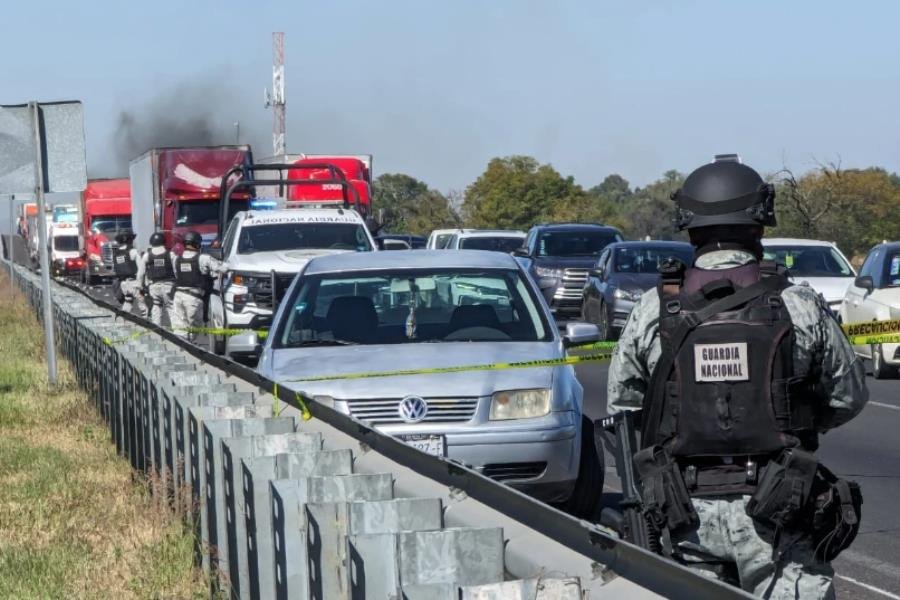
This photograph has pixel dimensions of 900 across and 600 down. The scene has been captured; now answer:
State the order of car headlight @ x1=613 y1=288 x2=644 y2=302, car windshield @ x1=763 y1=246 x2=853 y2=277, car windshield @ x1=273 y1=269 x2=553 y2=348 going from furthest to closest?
car headlight @ x1=613 y1=288 x2=644 y2=302 < car windshield @ x1=763 y1=246 x2=853 y2=277 < car windshield @ x1=273 y1=269 x2=553 y2=348

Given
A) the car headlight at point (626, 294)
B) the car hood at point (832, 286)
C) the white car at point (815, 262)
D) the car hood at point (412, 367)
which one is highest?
the car hood at point (412, 367)

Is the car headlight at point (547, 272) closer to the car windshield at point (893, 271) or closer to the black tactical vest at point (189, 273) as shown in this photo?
the black tactical vest at point (189, 273)

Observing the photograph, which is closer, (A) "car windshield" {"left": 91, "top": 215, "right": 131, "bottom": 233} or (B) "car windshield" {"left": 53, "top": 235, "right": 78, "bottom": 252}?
(A) "car windshield" {"left": 91, "top": 215, "right": 131, "bottom": 233}

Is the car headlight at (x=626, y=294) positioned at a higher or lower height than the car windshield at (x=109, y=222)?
higher

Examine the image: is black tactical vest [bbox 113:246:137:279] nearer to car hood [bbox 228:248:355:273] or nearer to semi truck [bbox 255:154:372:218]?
semi truck [bbox 255:154:372:218]

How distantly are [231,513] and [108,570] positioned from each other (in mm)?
2125

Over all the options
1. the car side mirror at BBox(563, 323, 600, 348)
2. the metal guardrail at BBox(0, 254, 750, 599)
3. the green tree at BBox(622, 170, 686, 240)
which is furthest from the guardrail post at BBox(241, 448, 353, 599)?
the green tree at BBox(622, 170, 686, 240)

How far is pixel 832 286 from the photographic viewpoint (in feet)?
75.5

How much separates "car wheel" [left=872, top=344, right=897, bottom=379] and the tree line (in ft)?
76.4

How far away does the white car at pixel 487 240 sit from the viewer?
35.5 metres

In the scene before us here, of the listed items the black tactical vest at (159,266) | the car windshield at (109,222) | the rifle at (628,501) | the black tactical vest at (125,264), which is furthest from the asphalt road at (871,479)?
the car windshield at (109,222)

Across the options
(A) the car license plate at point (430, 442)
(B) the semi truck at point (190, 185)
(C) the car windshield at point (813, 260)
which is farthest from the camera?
(B) the semi truck at point (190, 185)

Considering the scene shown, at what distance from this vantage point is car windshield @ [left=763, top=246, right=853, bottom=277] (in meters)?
23.6

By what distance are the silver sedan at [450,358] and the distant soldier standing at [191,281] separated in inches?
416
